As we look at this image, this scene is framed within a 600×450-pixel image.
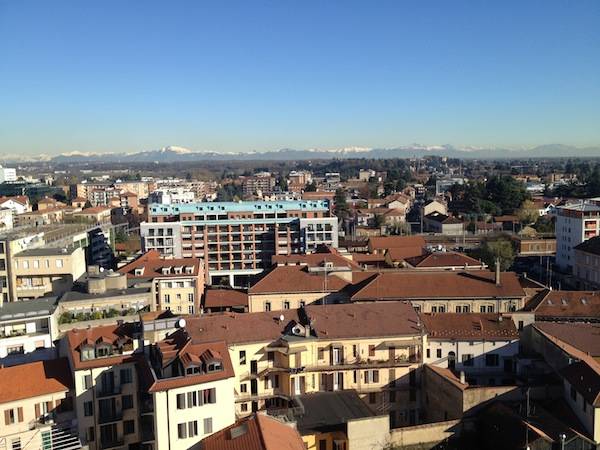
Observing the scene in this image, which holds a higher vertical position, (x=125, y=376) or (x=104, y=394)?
(x=125, y=376)

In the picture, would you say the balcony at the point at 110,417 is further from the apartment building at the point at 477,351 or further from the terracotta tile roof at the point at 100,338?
the apartment building at the point at 477,351

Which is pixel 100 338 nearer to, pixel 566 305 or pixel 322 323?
pixel 322 323

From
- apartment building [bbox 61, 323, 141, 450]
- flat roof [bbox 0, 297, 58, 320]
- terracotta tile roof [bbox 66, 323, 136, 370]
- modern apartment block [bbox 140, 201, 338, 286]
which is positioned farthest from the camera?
modern apartment block [bbox 140, 201, 338, 286]

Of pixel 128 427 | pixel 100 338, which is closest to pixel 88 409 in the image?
pixel 128 427

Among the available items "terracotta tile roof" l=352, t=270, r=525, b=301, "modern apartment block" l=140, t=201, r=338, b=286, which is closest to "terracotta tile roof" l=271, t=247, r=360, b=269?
"terracotta tile roof" l=352, t=270, r=525, b=301

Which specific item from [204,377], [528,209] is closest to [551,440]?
[204,377]

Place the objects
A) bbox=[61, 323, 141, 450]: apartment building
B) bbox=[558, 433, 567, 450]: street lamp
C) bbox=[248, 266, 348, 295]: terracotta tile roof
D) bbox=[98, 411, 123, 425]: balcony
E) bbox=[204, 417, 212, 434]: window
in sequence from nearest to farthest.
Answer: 1. bbox=[558, 433, 567, 450]: street lamp
2. bbox=[204, 417, 212, 434]: window
3. bbox=[61, 323, 141, 450]: apartment building
4. bbox=[98, 411, 123, 425]: balcony
5. bbox=[248, 266, 348, 295]: terracotta tile roof

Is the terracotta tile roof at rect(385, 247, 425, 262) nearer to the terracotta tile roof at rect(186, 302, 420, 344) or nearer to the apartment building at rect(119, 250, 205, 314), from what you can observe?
the apartment building at rect(119, 250, 205, 314)
